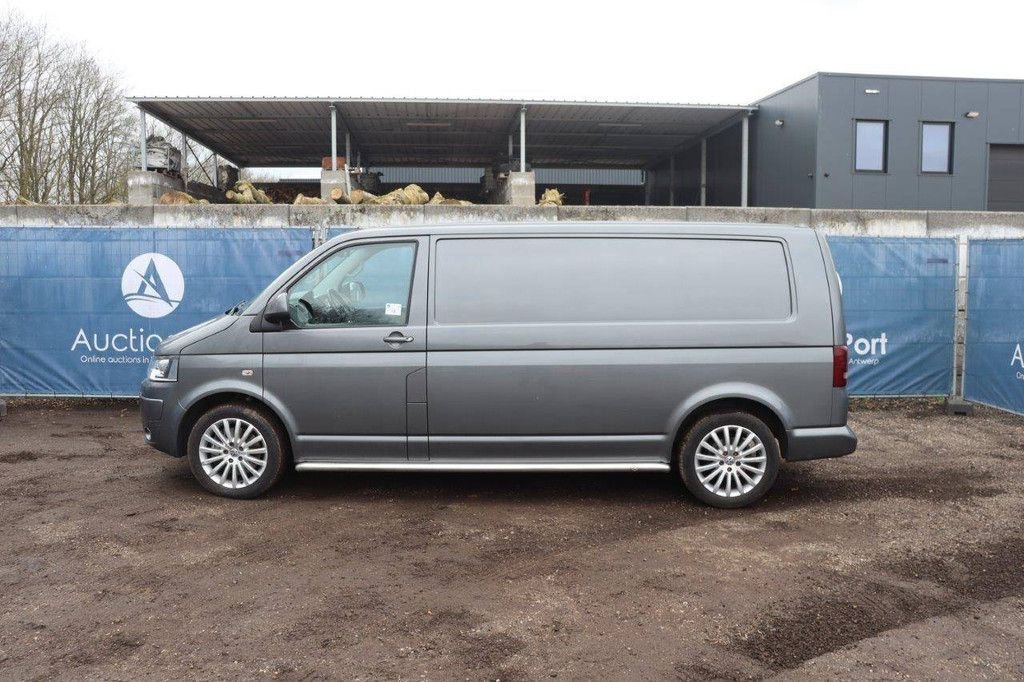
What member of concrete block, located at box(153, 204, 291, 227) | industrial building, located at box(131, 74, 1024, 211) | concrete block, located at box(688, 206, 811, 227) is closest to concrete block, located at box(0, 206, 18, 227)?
concrete block, located at box(153, 204, 291, 227)

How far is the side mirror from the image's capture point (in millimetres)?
5500

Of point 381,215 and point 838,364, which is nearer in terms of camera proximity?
point 838,364

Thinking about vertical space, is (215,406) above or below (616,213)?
below

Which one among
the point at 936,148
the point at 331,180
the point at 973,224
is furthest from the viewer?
the point at 936,148

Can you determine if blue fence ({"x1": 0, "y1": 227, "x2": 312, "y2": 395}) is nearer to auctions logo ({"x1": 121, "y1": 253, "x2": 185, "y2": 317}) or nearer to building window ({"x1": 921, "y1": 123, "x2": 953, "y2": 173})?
auctions logo ({"x1": 121, "y1": 253, "x2": 185, "y2": 317})

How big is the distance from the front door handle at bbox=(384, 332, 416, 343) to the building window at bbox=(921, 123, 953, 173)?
2293 cm

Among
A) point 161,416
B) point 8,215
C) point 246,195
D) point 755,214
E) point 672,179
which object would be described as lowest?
point 161,416

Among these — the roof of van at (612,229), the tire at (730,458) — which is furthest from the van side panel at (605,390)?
the roof of van at (612,229)

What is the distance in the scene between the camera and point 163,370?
5754 mm

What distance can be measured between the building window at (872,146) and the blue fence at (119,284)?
63.6 ft

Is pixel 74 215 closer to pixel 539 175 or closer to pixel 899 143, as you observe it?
pixel 899 143

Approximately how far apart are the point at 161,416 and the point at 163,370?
344mm

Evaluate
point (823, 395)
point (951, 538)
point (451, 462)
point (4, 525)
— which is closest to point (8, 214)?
point (4, 525)

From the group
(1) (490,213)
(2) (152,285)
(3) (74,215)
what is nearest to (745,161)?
(1) (490,213)
